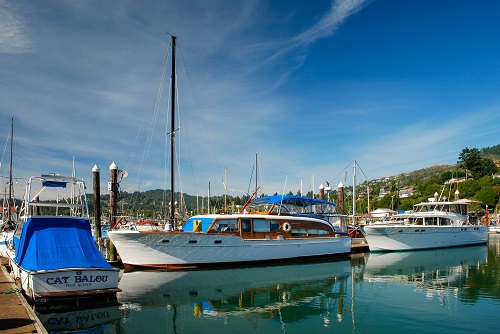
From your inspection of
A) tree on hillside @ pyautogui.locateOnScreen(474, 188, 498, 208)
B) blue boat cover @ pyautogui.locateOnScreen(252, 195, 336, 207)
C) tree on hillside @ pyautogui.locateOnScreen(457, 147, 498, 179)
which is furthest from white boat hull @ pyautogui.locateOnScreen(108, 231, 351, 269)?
tree on hillside @ pyautogui.locateOnScreen(457, 147, 498, 179)

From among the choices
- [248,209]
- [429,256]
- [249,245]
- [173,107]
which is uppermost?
[173,107]

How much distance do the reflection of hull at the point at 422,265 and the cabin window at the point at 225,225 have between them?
714 cm

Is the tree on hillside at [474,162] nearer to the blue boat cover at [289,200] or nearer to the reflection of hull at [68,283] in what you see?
the blue boat cover at [289,200]

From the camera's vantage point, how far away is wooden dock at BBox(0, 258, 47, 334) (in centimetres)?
759

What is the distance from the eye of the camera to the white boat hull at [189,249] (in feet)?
60.6

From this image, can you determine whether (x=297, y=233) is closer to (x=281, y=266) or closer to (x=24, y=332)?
(x=281, y=266)

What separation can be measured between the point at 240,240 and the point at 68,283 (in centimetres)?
1035

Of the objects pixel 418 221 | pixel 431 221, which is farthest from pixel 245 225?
pixel 431 221

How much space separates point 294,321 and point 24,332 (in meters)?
6.84

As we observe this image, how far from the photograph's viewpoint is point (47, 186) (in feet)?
48.1

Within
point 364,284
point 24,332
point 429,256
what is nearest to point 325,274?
point 364,284

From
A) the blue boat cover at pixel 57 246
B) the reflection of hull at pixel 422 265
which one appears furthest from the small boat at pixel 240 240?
the blue boat cover at pixel 57 246

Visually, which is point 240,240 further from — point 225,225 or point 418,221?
point 418,221

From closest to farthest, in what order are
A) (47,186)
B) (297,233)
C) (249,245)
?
(47,186) < (249,245) < (297,233)
